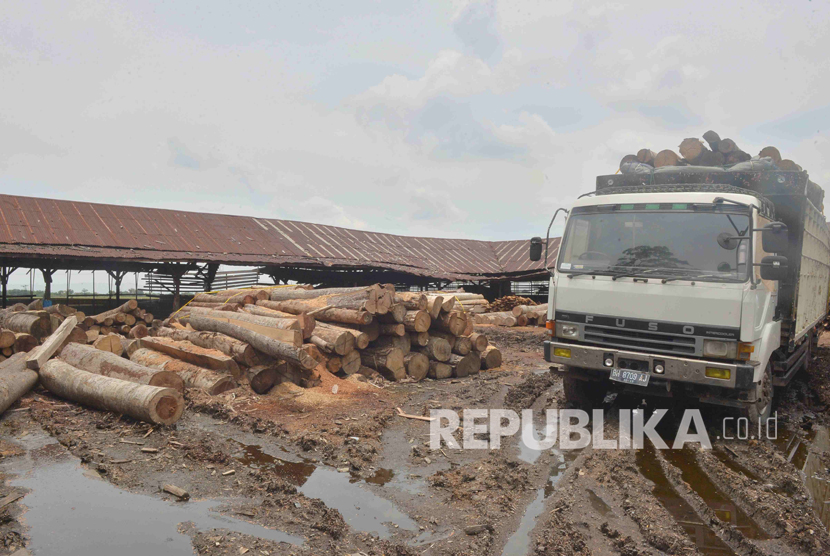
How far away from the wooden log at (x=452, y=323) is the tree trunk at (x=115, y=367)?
5.04 meters

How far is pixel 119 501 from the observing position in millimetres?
5074

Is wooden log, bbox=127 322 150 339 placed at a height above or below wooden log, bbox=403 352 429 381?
above

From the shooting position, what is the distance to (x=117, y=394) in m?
7.43

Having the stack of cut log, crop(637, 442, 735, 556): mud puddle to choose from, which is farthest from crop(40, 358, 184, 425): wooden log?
crop(637, 442, 735, 556): mud puddle

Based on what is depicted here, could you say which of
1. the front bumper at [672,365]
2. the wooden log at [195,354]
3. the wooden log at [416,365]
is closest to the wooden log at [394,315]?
the wooden log at [416,365]

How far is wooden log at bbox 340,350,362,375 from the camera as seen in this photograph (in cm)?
1016

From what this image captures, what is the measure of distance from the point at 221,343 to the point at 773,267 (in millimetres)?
8552

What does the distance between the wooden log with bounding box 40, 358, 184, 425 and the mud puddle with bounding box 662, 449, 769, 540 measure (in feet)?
20.2

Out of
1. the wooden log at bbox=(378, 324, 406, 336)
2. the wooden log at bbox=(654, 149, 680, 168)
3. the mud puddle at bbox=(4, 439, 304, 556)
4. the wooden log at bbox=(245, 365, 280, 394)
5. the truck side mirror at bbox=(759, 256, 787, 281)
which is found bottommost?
the mud puddle at bbox=(4, 439, 304, 556)

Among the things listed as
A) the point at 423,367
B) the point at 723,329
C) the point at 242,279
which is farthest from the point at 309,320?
the point at 242,279

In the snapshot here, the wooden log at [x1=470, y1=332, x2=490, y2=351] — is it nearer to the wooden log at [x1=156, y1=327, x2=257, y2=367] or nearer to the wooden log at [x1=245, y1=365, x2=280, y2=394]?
the wooden log at [x1=245, y1=365, x2=280, y2=394]

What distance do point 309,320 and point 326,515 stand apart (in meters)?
5.72

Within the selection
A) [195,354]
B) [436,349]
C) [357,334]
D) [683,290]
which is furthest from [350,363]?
→ [683,290]

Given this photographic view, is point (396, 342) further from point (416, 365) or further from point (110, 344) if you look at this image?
point (110, 344)
